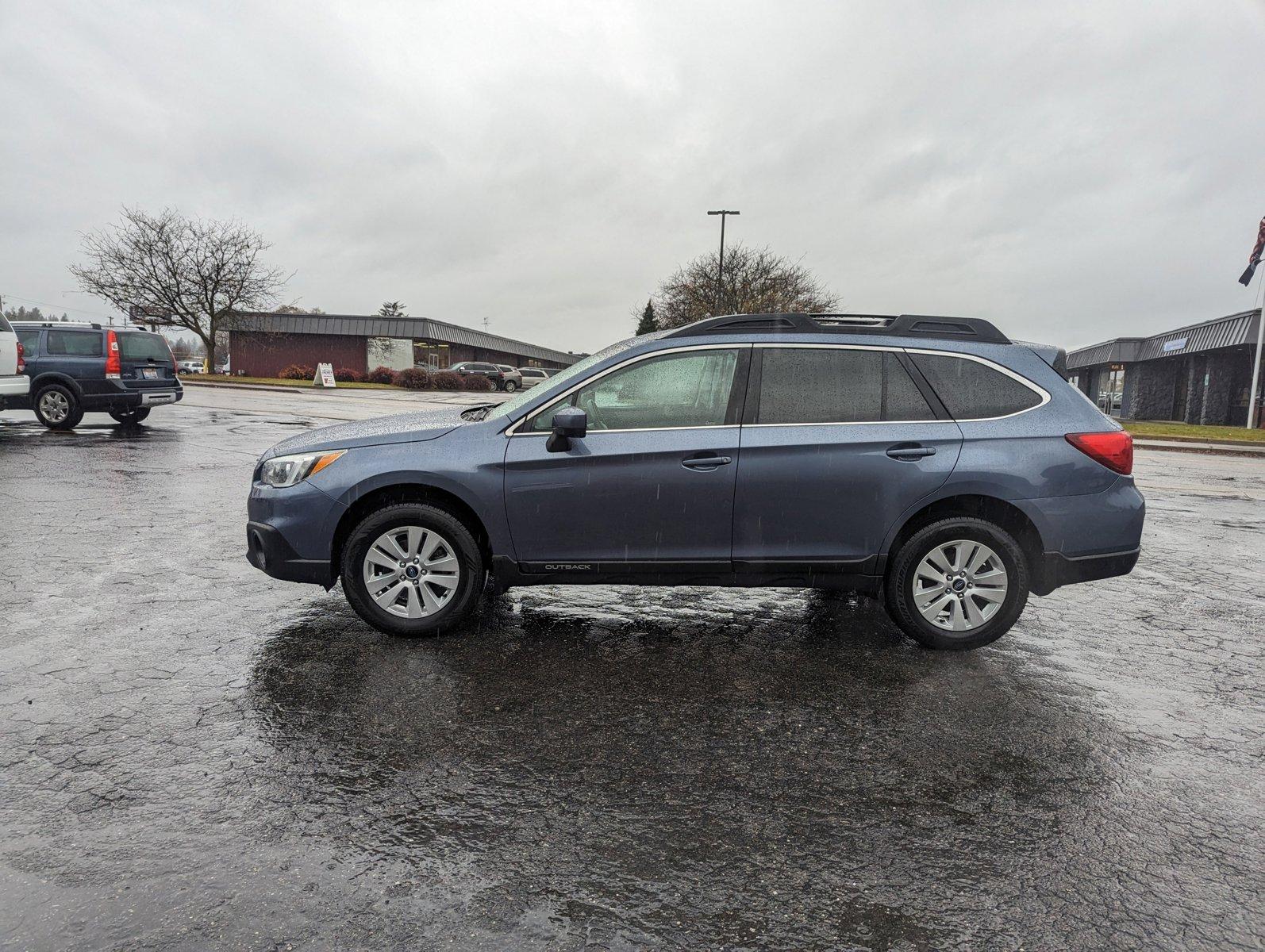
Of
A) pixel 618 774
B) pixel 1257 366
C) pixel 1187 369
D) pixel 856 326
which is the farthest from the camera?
pixel 1187 369

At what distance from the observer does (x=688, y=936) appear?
2.30m

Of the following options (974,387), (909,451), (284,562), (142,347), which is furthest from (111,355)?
(974,387)

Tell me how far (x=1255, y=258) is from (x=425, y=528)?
126 feet

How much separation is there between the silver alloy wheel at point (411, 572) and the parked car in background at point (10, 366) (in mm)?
11544

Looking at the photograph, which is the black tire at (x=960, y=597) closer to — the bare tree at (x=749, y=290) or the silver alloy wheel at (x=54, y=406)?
the silver alloy wheel at (x=54, y=406)

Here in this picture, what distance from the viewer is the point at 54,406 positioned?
1530cm

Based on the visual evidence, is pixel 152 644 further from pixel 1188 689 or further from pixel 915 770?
pixel 1188 689

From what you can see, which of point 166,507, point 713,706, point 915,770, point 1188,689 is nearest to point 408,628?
point 713,706

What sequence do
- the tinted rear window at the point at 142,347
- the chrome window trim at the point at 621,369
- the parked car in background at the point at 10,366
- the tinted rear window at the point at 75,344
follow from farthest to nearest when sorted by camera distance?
the tinted rear window at the point at 142,347 < the tinted rear window at the point at 75,344 < the parked car in background at the point at 10,366 < the chrome window trim at the point at 621,369

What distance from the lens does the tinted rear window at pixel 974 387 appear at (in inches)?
192

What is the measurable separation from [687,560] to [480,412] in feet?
5.76

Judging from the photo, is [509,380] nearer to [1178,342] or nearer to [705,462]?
[1178,342]

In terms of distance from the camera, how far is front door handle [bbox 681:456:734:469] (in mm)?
4656

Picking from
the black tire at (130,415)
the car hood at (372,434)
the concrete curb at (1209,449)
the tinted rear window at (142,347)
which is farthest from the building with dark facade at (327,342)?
the car hood at (372,434)
